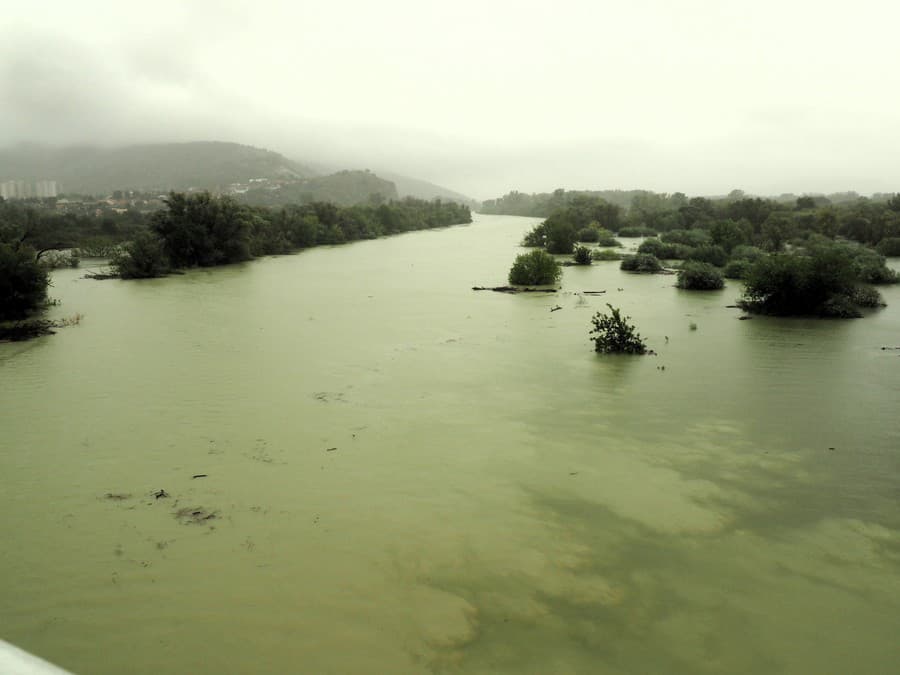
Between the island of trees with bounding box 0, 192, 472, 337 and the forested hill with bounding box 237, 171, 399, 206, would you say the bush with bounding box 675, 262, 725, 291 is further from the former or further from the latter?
the forested hill with bounding box 237, 171, 399, 206

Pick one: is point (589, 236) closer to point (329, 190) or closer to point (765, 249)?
point (765, 249)

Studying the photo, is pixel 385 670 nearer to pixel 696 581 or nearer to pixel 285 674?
pixel 285 674

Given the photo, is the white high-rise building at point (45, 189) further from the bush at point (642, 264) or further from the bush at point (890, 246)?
the bush at point (890, 246)

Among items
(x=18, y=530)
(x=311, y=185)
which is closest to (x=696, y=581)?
(x=18, y=530)

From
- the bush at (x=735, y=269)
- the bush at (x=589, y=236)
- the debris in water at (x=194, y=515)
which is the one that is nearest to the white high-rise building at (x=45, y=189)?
the bush at (x=589, y=236)

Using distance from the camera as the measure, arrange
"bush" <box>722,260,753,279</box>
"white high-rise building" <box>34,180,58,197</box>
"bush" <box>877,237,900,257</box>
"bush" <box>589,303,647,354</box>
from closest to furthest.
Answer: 1. "bush" <box>589,303,647,354</box>
2. "bush" <box>722,260,753,279</box>
3. "bush" <box>877,237,900,257</box>
4. "white high-rise building" <box>34,180,58,197</box>

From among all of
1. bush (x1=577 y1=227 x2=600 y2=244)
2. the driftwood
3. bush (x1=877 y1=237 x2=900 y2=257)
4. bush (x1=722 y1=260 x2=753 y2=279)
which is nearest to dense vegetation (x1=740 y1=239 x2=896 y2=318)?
the driftwood

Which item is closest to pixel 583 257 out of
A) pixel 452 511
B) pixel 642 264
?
pixel 642 264

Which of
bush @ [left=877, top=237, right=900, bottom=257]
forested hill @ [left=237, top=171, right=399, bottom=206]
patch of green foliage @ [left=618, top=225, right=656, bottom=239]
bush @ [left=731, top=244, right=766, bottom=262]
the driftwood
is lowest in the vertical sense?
the driftwood
